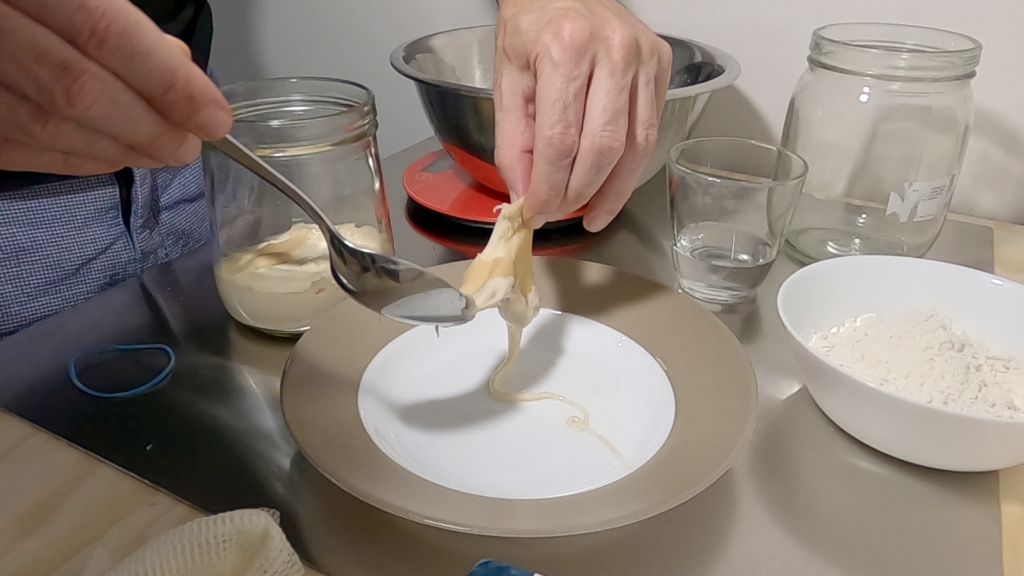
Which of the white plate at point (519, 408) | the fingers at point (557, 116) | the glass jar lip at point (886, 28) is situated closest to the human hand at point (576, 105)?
the fingers at point (557, 116)

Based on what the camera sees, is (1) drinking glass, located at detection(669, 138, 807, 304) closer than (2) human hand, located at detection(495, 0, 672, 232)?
No

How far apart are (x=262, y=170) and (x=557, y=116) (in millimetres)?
197

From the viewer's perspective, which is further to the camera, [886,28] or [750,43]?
[750,43]

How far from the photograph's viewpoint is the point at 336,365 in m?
0.49

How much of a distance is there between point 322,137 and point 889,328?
1.37 feet

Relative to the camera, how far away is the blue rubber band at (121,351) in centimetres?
51

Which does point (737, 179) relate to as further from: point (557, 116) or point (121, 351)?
point (121, 351)

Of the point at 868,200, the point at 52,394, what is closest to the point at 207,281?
the point at 52,394

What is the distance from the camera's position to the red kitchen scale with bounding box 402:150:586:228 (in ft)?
2.41

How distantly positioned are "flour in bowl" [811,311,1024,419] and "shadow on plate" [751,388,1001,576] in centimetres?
4

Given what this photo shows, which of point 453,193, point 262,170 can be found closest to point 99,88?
point 262,170

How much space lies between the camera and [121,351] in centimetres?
56

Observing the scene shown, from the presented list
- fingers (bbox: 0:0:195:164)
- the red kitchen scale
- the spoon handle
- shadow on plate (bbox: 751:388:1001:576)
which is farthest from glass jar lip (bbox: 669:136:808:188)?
fingers (bbox: 0:0:195:164)

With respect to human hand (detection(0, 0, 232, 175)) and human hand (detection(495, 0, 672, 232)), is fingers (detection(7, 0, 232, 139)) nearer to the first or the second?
human hand (detection(0, 0, 232, 175))
